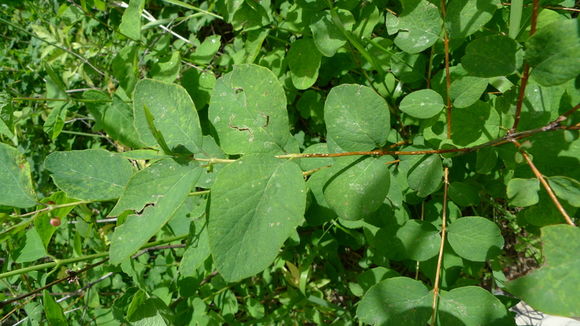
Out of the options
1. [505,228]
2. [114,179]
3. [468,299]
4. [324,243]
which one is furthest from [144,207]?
[505,228]

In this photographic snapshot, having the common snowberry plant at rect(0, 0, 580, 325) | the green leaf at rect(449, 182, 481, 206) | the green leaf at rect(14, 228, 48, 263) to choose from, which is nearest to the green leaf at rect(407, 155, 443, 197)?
the common snowberry plant at rect(0, 0, 580, 325)

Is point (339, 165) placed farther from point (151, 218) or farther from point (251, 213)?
point (151, 218)

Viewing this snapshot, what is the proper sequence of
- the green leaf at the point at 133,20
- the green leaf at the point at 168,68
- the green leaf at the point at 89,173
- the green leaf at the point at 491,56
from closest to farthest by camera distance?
the green leaf at the point at 491,56
the green leaf at the point at 89,173
the green leaf at the point at 133,20
the green leaf at the point at 168,68

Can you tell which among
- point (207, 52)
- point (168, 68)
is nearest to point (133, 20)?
point (168, 68)

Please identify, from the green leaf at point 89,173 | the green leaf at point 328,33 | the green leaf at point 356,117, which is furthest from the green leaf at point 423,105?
the green leaf at point 89,173

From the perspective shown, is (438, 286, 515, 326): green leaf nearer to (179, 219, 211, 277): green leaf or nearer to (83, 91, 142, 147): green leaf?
(179, 219, 211, 277): green leaf

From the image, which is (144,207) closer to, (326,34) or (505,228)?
(326,34)

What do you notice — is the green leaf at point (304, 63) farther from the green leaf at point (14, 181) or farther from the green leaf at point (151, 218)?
the green leaf at point (14, 181)
